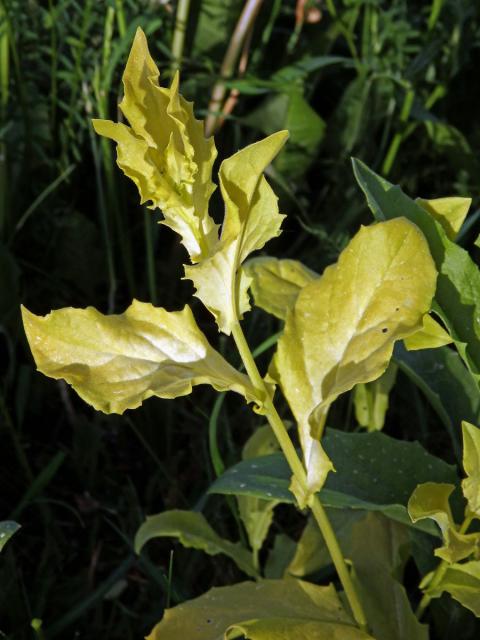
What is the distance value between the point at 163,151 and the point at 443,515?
1.04ft

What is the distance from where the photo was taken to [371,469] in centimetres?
81

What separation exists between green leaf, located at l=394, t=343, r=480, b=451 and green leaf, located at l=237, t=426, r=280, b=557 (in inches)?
6.4

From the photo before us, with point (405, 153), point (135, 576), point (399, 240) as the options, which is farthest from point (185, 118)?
point (405, 153)

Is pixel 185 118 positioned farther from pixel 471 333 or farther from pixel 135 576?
pixel 135 576

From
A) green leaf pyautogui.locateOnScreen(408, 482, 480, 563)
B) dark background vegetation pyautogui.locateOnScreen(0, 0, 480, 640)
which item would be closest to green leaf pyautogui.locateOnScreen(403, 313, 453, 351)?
green leaf pyautogui.locateOnScreen(408, 482, 480, 563)

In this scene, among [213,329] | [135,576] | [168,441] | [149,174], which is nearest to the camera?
[149,174]

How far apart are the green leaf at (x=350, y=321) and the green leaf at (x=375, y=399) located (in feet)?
0.81

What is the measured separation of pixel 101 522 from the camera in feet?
3.43

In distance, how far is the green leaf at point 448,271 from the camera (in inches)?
27.6

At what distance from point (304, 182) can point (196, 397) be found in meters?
0.41

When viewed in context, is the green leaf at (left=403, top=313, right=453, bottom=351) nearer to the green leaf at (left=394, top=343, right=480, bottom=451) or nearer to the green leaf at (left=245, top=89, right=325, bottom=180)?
the green leaf at (left=394, top=343, right=480, bottom=451)

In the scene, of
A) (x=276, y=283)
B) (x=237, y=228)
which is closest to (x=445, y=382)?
(x=276, y=283)

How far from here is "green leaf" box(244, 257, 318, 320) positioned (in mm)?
806

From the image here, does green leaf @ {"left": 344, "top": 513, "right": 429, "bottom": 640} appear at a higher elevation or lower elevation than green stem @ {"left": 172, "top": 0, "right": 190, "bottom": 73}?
lower
